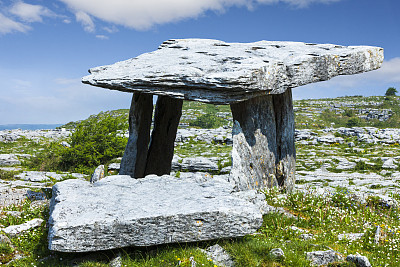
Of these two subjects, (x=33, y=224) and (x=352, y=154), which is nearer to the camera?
(x=33, y=224)

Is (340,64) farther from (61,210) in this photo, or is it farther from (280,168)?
(61,210)

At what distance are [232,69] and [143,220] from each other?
501 cm

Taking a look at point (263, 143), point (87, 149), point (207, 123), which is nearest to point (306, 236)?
point (263, 143)

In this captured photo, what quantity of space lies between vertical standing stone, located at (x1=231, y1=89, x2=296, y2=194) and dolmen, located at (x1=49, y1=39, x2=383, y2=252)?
0.03m

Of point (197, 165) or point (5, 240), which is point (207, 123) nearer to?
point (197, 165)

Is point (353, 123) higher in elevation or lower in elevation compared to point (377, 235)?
higher

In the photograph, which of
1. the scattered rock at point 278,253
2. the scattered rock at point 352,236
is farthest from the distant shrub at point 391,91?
the scattered rock at point 278,253

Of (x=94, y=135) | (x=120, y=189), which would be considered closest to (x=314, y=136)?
(x=94, y=135)

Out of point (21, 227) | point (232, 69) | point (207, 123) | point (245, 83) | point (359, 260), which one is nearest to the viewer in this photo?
point (359, 260)

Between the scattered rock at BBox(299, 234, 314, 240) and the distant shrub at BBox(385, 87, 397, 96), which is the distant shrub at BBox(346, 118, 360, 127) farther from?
the scattered rock at BBox(299, 234, 314, 240)

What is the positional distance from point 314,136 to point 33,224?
27.7 metres

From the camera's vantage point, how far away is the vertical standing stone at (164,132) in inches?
534

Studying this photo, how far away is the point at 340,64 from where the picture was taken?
10352mm

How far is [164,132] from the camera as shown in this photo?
→ 45.4ft
